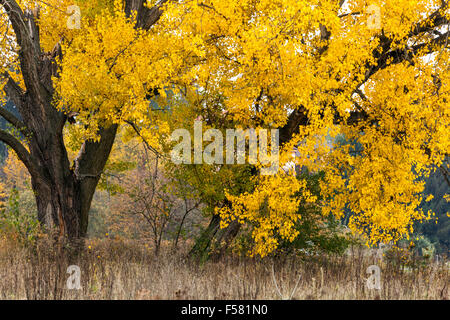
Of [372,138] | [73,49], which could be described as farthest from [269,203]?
[73,49]

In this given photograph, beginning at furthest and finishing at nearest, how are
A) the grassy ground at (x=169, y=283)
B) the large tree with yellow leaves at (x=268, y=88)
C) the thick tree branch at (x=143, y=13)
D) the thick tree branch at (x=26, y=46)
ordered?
1. the thick tree branch at (x=143, y=13)
2. the thick tree branch at (x=26, y=46)
3. the large tree with yellow leaves at (x=268, y=88)
4. the grassy ground at (x=169, y=283)

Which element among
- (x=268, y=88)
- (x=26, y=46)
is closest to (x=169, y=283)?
(x=268, y=88)

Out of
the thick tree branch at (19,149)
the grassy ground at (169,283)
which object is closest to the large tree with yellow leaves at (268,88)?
the thick tree branch at (19,149)

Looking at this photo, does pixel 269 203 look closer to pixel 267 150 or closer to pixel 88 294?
pixel 267 150

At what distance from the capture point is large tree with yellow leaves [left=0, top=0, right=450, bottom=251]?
30.9 ft

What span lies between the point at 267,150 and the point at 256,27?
8.45 feet

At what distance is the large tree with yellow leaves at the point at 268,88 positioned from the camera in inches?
371

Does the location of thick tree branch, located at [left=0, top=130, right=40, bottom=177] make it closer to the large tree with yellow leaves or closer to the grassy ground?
the large tree with yellow leaves

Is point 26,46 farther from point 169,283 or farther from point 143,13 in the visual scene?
point 169,283

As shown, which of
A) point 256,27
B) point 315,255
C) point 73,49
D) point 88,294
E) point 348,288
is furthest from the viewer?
point 315,255

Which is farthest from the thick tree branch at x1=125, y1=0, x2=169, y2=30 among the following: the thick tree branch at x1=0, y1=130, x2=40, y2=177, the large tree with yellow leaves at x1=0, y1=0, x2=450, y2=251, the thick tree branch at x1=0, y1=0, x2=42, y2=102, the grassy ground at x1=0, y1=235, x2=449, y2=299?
the grassy ground at x1=0, y1=235, x2=449, y2=299

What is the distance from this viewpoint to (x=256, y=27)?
9.34 metres

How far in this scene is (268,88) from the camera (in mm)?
10180

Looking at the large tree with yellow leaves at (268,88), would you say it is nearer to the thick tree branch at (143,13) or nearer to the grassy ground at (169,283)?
the thick tree branch at (143,13)
